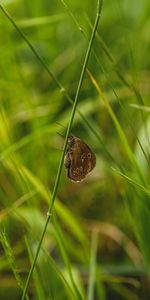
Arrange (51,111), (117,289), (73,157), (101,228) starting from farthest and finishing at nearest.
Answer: (51,111) < (101,228) < (117,289) < (73,157)

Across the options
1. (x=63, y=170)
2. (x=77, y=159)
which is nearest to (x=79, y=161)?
(x=77, y=159)

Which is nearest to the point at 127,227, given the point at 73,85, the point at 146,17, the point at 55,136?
the point at 55,136

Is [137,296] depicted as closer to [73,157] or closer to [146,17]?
[73,157]

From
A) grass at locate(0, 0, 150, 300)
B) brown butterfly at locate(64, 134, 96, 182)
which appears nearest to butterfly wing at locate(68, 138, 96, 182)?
brown butterfly at locate(64, 134, 96, 182)

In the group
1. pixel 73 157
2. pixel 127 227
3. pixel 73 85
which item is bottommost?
pixel 127 227

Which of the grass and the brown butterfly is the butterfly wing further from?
the grass

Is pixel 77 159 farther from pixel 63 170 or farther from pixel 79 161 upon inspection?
pixel 63 170

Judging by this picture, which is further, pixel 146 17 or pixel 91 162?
pixel 146 17
